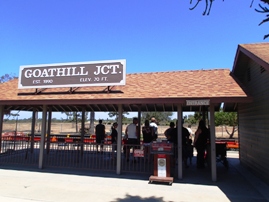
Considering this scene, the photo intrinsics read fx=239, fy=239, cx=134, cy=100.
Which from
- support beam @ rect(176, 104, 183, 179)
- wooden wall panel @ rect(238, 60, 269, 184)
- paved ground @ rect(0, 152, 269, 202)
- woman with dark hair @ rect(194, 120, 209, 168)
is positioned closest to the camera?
paved ground @ rect(0, 152, 269, 202)

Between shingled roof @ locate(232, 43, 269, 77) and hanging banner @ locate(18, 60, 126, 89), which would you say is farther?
hanging banner @ locate(18, 60, 126, 89)

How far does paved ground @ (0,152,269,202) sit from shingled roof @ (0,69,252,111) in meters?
2.45

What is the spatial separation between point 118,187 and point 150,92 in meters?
3.28

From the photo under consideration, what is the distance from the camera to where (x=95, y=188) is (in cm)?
659

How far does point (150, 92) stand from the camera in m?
8.24

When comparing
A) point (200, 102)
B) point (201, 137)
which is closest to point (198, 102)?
point (200, 102)

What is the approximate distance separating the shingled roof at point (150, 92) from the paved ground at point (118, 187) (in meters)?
2.45

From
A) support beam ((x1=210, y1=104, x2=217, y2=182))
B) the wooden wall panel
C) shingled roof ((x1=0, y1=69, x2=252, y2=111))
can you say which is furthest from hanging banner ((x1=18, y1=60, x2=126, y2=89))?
the wooden wall panel

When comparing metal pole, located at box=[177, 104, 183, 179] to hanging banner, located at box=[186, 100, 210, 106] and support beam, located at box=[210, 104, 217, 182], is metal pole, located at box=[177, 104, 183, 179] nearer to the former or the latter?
hanging banner, located at box=[186, 100, 210, 106]

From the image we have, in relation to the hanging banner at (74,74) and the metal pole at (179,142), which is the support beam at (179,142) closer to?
the metal pole at (179,142)

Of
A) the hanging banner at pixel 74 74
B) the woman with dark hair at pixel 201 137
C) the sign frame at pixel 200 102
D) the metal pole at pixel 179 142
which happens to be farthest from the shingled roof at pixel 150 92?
the woman with dark hair at pixel 201 137

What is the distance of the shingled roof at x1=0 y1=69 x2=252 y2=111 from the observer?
747 centimetres

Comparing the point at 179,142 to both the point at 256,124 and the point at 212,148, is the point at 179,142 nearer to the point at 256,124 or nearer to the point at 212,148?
the point at 212,148

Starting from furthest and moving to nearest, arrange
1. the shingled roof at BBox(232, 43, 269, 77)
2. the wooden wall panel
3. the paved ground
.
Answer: the wooden wall panel < the shingled roof at BBox(232, 43, 269, 77) < the paved ground
